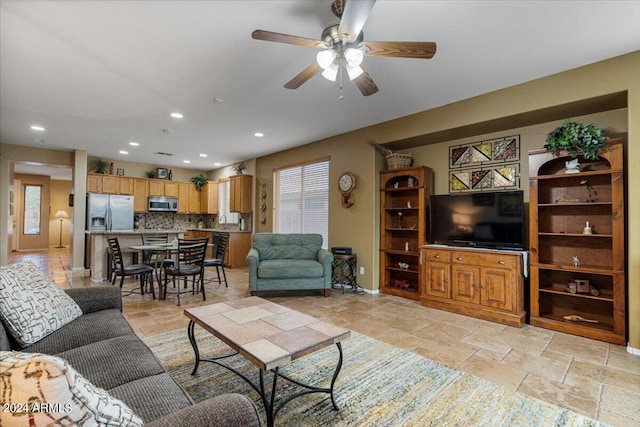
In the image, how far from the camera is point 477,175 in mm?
4254

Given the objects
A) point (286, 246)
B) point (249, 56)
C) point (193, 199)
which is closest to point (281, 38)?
point (249, 56)

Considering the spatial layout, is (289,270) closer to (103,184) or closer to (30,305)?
(30,305)

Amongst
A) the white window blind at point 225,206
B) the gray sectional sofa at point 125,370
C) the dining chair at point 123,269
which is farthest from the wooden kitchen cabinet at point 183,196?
the gray sectional sofa at point 125,370

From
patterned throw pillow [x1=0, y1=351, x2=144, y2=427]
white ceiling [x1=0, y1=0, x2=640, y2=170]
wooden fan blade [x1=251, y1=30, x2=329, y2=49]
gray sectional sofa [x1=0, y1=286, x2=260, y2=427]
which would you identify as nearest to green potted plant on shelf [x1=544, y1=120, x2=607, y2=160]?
white ceiling [x1=0, y1=0, x2=640, y2=170]

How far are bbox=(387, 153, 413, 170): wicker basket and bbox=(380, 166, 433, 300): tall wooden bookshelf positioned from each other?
0.36ft

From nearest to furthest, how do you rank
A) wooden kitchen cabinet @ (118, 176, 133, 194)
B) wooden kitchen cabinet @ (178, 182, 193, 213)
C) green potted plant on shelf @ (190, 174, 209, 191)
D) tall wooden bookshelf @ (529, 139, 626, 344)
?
tall wooden bookshelf @ (529, 139, 626, 344) → wooden kitchen cabinet @ (118, 176, 133, 194) → wooden kitchen cabinet @ (178, 182, 193, 213) → green potted plant on shelf @ (190, 174, 209, 191)

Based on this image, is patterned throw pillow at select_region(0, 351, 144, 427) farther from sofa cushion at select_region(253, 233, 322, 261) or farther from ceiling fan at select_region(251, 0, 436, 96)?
sofa cushion at select_region(253, 233, 322, 261)

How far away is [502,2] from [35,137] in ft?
24.5

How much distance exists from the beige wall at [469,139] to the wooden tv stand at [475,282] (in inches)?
35.6

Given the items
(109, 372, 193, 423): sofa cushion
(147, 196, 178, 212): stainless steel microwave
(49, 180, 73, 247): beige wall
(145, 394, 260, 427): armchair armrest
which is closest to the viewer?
(145, 394, 260, 427): armchair armrest

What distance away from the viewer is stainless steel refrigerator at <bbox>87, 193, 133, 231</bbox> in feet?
22.7

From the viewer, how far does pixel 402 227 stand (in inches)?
199

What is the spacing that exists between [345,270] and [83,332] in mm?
3946

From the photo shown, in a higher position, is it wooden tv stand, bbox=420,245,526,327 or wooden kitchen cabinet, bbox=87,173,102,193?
wooden kitchen cabinet, bbox=87,173,102,193
